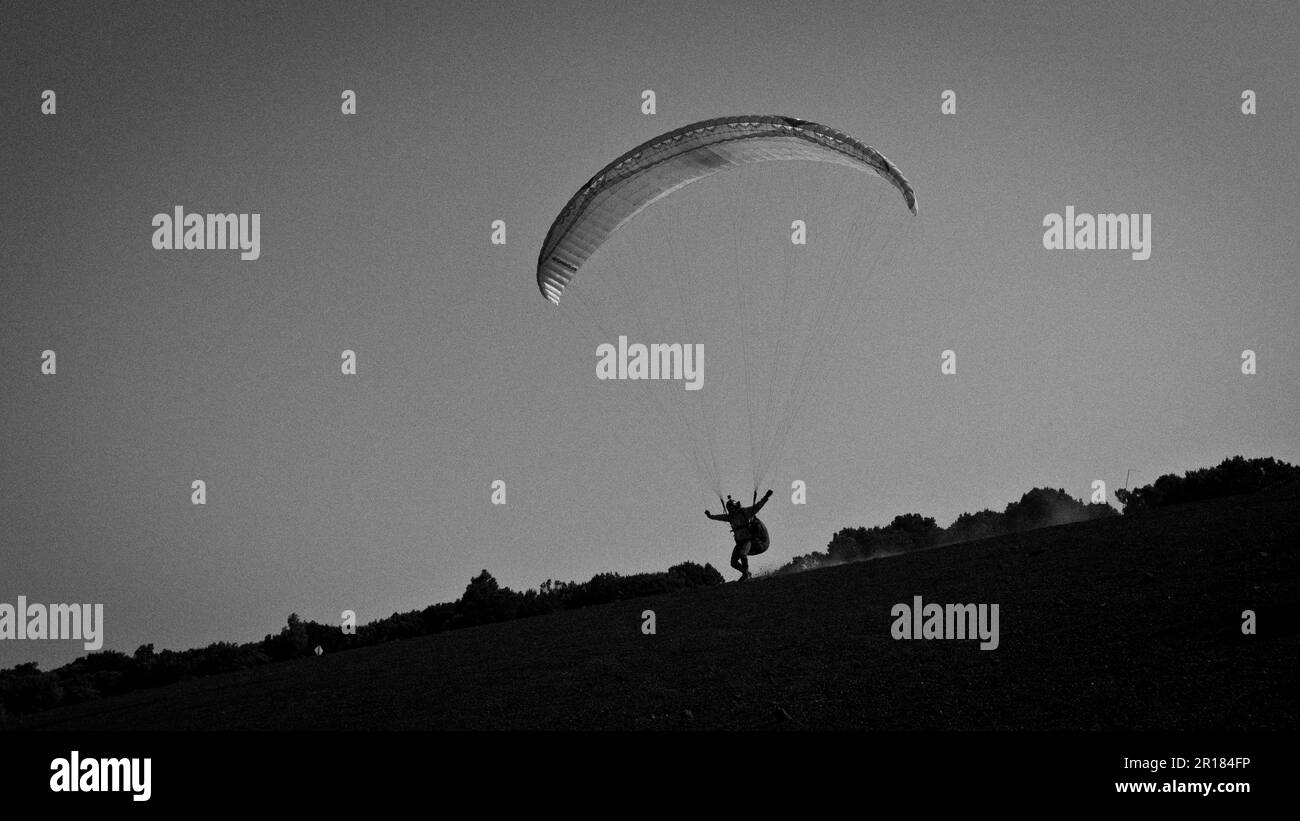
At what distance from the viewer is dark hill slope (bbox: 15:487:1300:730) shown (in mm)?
19828

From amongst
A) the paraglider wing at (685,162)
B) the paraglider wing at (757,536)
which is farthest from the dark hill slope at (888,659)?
the paraglider wing at (685,162)

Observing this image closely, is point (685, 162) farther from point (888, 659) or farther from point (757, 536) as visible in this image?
point (888, 659)

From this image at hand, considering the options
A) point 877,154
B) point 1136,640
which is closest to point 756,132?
point 877,154

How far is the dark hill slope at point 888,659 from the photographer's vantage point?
19828 millimetres

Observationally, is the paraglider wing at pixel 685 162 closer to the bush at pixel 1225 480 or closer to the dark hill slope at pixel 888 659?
the dark hill slope at pixel 888 659

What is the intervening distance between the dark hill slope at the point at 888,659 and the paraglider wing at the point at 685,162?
35.8 ft

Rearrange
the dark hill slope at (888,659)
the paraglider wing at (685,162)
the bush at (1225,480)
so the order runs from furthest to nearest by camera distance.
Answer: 1. the bush at (1225,480)
2. the paraglider wing at (685,162)
3. the dark hill slope at (888,659)

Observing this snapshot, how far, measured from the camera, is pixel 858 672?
23453mm

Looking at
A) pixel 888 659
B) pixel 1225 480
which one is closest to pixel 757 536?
pixel 888 659

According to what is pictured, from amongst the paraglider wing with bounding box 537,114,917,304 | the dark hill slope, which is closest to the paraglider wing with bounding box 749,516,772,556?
the dark hill slope

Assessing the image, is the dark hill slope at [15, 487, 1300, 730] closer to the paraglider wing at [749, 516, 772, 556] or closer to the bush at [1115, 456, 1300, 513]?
the paraglider wing at [749, 516, 772, 556]

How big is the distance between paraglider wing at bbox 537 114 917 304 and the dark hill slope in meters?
10.9
